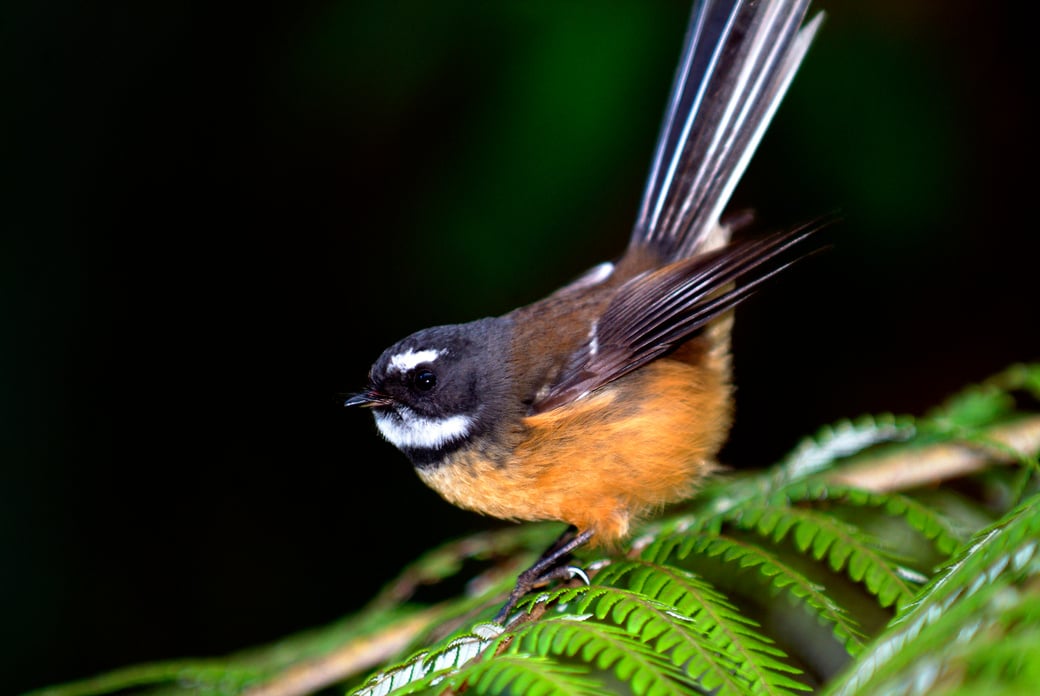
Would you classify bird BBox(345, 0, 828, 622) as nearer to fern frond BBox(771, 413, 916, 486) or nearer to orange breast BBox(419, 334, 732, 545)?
orange breast BBox(419, 334, 732, 545)

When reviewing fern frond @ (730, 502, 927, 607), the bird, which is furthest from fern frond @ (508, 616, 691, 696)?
the bird

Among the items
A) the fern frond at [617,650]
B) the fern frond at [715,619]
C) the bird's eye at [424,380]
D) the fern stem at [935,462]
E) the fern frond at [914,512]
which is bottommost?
the fern stem at [935,462]

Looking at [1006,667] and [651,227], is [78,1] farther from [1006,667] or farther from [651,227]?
[1006,667]

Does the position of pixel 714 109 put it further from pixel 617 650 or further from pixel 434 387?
pixel 617 650

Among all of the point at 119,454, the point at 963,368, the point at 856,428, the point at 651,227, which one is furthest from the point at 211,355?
the point at 963,368

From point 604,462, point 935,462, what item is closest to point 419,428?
point 604,462

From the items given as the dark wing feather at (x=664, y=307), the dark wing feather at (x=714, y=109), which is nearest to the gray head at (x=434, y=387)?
the dark wing feather at (x=664, y=307)

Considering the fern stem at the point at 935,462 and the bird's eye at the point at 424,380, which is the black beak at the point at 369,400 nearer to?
the bird's eye at the point at 424,380
